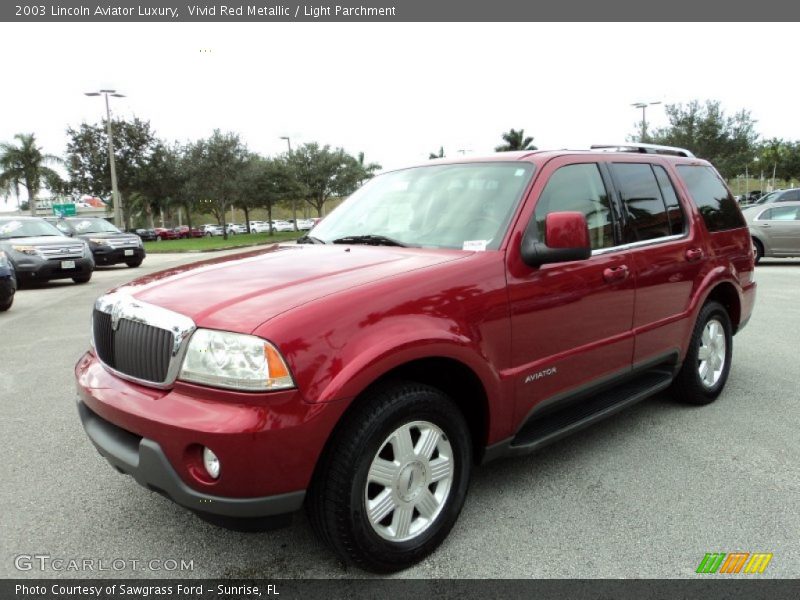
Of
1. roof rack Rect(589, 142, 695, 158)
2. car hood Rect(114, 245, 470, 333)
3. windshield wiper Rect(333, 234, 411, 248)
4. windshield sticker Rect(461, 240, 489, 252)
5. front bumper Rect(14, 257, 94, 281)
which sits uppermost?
roof rack Rect(589, 142, 695, 158)

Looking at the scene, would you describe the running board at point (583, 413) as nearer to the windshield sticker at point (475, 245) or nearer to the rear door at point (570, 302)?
the rear door at point (570, 302)

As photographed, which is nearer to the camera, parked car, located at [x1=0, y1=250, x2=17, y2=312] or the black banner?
the black banner

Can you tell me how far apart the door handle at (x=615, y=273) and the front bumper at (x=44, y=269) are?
502 inches

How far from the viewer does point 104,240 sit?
17.5 meters

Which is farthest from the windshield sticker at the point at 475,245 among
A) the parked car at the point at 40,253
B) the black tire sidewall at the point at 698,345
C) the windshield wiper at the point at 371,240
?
the parked car at the point at 40,253

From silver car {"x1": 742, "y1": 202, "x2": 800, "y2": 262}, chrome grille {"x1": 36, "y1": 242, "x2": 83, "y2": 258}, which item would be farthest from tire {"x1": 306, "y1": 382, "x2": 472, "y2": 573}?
silver car {"x1": 742, "y1": 202, "x2": 800, "y2": 262}

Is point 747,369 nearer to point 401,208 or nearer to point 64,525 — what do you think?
point 401,208

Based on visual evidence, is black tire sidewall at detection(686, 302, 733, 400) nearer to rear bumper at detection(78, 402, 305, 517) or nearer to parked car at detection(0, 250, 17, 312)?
rear bumper at detection(78, 402, 305, 517)

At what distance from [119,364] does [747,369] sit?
5.19 m

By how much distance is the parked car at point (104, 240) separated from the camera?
57.2ft

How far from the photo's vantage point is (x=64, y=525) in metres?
3.01

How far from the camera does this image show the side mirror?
9.52 ft

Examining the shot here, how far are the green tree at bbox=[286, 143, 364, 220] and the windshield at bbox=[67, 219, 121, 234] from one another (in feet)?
75.7

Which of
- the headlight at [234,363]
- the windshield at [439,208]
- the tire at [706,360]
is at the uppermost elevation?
the windshield at [439,208]
